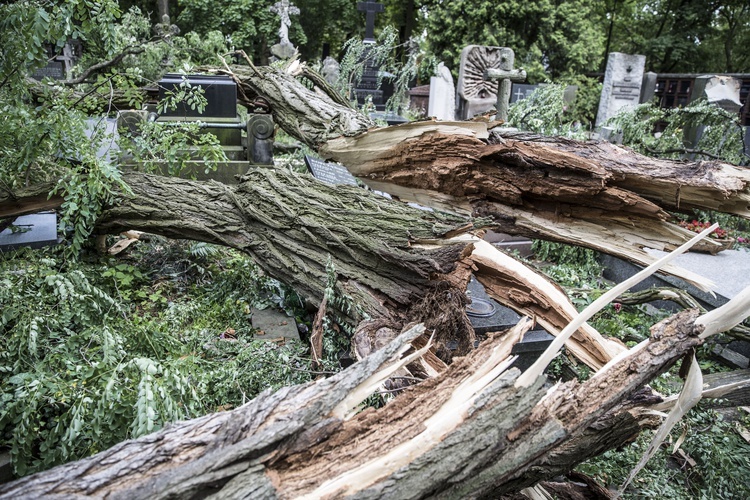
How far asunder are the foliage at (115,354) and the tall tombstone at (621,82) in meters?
13.3

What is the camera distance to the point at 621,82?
573 inches

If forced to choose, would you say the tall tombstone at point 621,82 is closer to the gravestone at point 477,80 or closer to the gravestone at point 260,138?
the gravestone at point 477,80

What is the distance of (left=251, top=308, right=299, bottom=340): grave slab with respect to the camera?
11.6 feet

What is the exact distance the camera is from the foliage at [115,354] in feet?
6.88

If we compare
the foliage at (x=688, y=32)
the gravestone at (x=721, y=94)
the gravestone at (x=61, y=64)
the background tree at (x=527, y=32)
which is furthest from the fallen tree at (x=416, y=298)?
the foliage at (x=688, y=32)

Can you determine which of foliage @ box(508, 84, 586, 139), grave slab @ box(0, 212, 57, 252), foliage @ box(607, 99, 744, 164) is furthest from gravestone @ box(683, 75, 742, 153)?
grave slab @ box(0, 212, 57, 252)

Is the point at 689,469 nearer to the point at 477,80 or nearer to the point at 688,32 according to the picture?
the point at 477,80

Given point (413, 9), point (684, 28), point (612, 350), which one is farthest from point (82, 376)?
point (684, 28)

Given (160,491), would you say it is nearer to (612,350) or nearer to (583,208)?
(612,350)

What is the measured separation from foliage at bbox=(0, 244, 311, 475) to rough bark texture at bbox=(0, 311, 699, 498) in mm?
476

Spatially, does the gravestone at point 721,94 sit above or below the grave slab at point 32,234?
above

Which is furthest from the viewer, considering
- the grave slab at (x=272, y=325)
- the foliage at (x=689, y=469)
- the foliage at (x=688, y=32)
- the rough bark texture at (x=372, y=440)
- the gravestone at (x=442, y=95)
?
the foliage at (x=688, y=32)

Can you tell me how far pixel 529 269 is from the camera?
286 centimetres

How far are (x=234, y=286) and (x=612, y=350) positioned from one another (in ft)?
9.00
